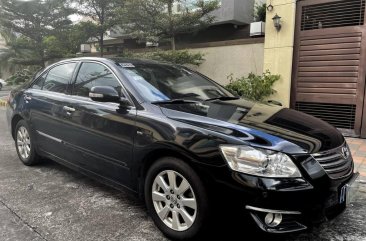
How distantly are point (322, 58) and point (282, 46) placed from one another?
0.94 m

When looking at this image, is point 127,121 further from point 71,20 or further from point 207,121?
point 71,20

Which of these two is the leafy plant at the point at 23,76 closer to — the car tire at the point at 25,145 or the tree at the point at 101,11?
the tree at the point at 101,11

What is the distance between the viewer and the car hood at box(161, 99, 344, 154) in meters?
2.55

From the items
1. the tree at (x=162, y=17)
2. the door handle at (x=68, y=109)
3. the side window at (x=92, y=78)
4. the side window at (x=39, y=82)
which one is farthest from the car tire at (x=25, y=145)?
the tree at (x=162, y=17)

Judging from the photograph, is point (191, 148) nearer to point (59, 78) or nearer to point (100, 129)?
point (100, 129)

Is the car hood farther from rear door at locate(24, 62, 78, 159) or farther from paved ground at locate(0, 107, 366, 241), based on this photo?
rear door at locate(24, 62, 78, 159)

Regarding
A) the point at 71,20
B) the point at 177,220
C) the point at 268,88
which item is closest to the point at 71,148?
the point at 177,220

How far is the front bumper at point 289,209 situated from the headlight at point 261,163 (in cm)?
13

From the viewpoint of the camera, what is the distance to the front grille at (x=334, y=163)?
259 centimetres

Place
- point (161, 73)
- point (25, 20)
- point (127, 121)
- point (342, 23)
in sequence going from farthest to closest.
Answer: point (25, 20) → point (342, 23) → point (161, 73) → point (127, 121)

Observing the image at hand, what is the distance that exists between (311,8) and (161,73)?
504cm

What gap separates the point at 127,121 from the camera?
127 inches

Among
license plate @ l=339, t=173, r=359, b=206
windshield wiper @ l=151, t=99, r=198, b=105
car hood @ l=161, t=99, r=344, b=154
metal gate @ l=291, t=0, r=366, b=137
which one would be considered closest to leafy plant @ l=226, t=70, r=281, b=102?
metal gate @ l=291, t=0, r=366, b=137

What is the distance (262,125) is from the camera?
2797 millimetres
